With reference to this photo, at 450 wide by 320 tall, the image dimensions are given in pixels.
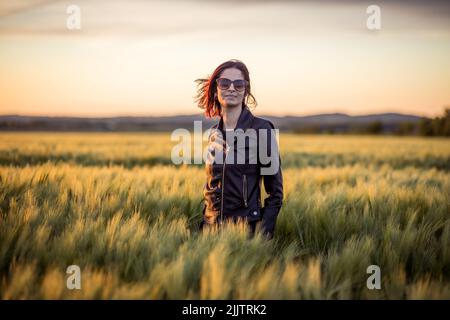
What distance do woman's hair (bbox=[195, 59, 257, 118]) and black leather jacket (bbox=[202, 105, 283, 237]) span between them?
1.22 feet

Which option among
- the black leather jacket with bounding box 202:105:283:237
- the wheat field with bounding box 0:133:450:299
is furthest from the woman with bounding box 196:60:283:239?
the wheat field with bounding box 0:133:450:299

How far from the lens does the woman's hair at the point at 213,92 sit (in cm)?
333

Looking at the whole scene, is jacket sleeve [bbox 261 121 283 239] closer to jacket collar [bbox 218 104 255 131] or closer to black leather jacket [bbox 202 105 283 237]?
black leather jacket [bbox 202 105 283 237]

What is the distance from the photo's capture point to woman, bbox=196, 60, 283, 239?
314cm

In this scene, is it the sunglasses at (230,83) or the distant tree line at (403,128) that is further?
Result: the distant tree line at (403,128)

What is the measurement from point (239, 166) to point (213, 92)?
865mm

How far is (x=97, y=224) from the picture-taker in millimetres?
2795

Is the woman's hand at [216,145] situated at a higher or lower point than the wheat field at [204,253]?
higher

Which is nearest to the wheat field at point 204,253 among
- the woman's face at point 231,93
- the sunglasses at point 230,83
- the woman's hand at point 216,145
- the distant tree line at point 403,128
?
the woman's hand at point 216,145

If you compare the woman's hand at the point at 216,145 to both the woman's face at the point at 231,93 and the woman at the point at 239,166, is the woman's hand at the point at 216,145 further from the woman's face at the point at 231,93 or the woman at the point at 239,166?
the woman's face at the point at 231,93

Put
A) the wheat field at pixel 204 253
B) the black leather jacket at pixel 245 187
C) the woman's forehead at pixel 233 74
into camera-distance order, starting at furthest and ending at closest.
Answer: the woman's forehead at pixel 233 74, the black leather jacket at pixel 245 187, the wheat field at pixel 204 253

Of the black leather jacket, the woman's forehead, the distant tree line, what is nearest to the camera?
the black leather jacket
